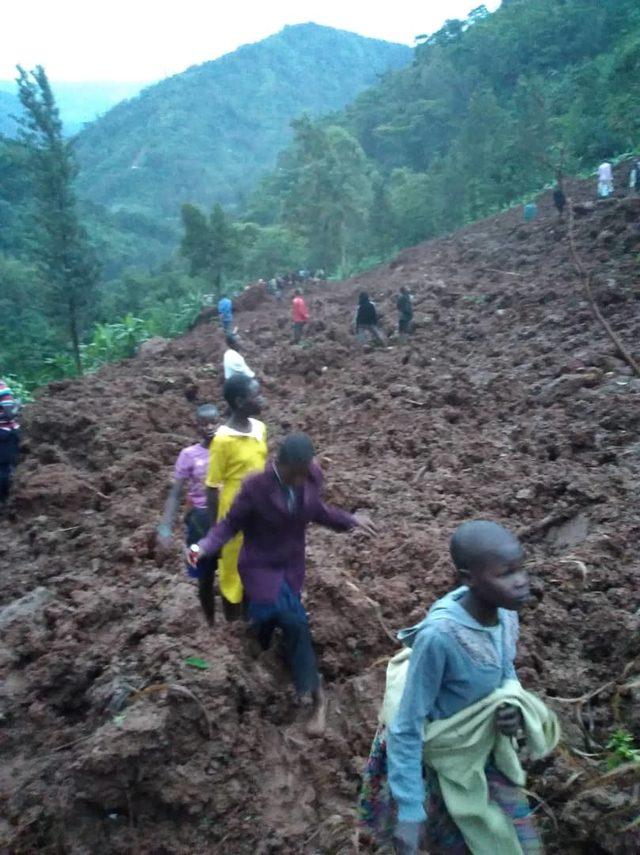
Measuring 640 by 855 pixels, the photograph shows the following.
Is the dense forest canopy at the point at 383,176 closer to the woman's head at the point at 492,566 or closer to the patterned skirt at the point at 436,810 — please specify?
the woman's head at the point at 492,566

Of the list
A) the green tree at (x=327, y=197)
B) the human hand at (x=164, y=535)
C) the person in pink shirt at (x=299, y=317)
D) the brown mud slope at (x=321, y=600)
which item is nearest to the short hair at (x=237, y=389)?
the human hand at (x=164, y=535)

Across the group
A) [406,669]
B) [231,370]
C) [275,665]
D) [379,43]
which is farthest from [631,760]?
[379,43]

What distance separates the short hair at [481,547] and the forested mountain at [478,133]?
612 inches

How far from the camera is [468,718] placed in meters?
1.77

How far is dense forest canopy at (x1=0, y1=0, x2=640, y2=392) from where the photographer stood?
2275 cm

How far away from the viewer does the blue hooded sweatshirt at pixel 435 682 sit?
172cm

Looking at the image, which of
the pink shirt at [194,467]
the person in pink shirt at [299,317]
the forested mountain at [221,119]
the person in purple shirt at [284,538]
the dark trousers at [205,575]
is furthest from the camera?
the forested mountain at [221,119]

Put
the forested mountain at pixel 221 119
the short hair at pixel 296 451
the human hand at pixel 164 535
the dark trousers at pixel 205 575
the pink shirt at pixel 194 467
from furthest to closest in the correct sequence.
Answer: the forested mountain at pixel 221 119, the pink shirt at pixel 194 467, the human hand at pixel 164 535, the dark trousers at pixel 205 575, the short hair at pixel 296 451

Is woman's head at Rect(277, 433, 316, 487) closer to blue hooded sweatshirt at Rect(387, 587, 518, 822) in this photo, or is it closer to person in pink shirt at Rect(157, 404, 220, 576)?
blue hooded sweatshirt at Rect(387, 587, 518, 822)

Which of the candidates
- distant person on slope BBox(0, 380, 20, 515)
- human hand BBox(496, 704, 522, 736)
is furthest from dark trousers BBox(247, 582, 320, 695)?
distant person on slope BBox(0, 380, 20, 515)

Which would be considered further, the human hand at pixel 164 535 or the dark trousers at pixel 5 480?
the dark trousers at pixel 5 480

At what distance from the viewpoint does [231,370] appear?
6.50 meters

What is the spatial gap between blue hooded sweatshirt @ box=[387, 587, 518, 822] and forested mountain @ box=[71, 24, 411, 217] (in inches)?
2764

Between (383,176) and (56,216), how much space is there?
1305 inches
